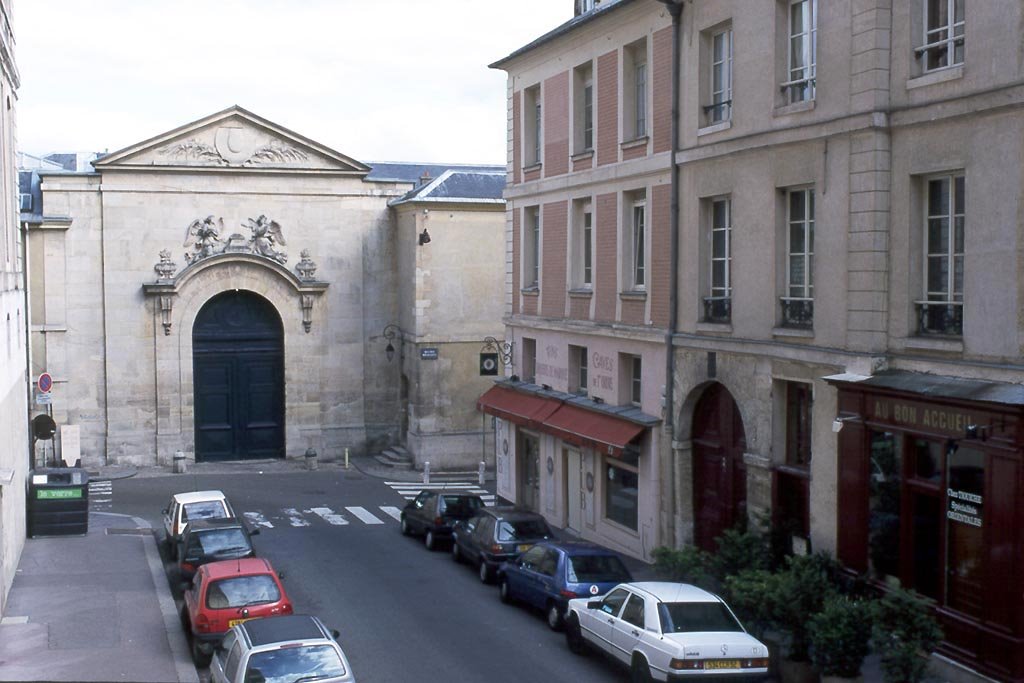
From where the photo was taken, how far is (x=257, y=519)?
105 ft

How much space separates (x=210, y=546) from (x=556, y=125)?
13001 mm

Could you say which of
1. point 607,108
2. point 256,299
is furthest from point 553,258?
point 256,299

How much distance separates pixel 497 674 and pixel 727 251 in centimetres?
922

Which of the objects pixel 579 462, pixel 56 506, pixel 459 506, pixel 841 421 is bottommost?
pixel 56 506

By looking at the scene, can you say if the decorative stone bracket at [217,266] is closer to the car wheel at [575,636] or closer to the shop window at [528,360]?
the shop window at [528,360]

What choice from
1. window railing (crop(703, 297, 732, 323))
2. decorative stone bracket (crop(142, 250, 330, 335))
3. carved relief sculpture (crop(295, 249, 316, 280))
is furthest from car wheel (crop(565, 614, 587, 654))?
carved relief sculpture (crop(295, 249, 316, 280))

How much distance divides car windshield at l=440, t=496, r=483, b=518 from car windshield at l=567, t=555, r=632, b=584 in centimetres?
780

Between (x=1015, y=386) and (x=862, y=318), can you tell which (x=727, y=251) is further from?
(x=1015, y=386)

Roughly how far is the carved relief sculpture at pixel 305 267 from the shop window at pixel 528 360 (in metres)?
13.0

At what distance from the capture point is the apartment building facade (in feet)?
51.1

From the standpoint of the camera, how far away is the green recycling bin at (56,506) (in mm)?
28516

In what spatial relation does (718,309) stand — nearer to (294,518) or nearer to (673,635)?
(673,635)

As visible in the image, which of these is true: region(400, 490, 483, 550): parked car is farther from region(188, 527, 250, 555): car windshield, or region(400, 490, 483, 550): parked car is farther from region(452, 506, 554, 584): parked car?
region(188, 527, 250, 555): car windshield

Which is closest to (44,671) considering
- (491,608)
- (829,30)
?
(491,608)
